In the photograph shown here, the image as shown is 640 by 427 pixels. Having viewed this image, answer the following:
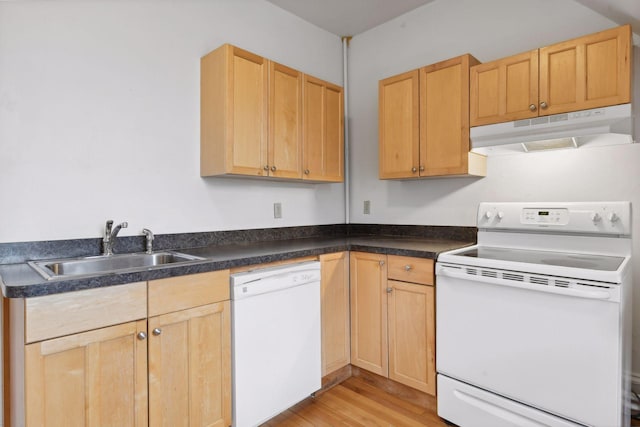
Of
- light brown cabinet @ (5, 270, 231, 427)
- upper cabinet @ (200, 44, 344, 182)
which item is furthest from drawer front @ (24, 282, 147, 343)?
upper cabinet @ (200, 44, 344, 182)

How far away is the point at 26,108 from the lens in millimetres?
1618

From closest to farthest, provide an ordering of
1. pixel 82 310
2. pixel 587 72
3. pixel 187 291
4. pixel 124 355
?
1. pixel 82 310
2. pixel 124 355
3. pixel 187 291
4. pixel 587 72

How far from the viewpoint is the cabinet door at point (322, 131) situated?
8.20ft

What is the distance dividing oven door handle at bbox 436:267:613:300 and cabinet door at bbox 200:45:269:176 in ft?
4.12

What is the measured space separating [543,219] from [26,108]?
8.97 feet

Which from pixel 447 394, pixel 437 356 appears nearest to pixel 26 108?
pixel 437 356

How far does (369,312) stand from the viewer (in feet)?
7.47

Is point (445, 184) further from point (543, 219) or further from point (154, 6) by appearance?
point (154, 6)

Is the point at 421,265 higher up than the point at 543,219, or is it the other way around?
the point at 543,219

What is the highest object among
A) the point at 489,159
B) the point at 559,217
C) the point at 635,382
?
the point at 489,159

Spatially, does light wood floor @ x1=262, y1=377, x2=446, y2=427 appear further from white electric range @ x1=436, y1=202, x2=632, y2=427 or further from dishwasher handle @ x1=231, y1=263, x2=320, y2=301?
dishwasher handle @ x1=231, y1=263, x2=320, y2=301

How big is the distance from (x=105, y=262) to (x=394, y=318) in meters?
1.64

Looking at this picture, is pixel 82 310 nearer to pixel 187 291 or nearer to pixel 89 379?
pixel 89 379

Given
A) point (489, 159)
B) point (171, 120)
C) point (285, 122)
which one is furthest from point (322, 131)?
point (489, 159)
